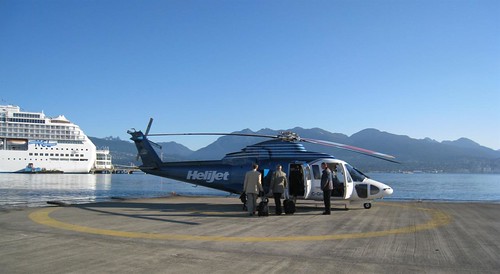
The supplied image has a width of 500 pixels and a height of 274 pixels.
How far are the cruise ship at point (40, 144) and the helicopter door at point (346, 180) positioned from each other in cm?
8839

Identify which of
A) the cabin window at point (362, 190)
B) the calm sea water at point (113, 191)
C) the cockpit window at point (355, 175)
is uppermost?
the cockpit window at point (355, 175)

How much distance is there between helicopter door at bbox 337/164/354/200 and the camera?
14008 mm

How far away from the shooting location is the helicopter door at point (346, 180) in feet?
46.0

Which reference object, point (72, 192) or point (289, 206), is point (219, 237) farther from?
point (72, 192)

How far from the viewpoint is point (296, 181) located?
46.4ft

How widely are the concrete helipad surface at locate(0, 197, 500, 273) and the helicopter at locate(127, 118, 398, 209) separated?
8.50ft

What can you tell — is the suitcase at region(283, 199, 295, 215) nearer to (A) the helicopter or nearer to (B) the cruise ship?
(A) the helicopter

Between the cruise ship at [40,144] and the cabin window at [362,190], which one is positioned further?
the cruise ship at [40,144]

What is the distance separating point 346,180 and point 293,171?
6.45 ft

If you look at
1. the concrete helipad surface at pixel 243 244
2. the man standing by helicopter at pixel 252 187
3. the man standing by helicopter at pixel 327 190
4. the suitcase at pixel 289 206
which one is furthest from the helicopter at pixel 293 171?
the concrete helipad surface at pixel 243 244

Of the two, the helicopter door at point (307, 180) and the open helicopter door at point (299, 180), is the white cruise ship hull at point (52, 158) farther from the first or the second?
the helicopter door at point (307, 180)

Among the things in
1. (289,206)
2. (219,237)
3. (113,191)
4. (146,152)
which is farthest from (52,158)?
(219,237)

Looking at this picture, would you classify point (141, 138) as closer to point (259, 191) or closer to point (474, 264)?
point (259, 191)

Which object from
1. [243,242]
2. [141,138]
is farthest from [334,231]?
[141,138]
